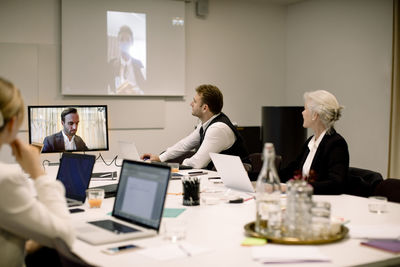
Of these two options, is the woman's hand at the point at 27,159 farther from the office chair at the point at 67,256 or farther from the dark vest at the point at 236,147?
the dark vest at the point at 236,147

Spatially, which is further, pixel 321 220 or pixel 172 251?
pixel 321 220

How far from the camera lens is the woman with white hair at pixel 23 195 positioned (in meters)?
1.55

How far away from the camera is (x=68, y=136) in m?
4.08

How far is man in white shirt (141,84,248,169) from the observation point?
4188 mm

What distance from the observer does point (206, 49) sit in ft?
22.3

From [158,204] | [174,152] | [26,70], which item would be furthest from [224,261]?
Answer: [26,70]

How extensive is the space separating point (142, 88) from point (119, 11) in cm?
100

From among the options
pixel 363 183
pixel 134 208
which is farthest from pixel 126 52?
pixel 134 208

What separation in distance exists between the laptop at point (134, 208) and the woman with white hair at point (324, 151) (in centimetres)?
124

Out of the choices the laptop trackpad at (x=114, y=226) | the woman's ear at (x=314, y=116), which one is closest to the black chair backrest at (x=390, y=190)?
the woman's ear at (x=314, y=116)

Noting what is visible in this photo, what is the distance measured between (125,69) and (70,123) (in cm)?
227

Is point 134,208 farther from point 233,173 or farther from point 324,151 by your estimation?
point 324,151

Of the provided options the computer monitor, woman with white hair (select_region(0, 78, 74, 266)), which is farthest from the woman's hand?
the computer monitor

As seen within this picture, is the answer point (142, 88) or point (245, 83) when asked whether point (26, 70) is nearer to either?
point (142, 88)
